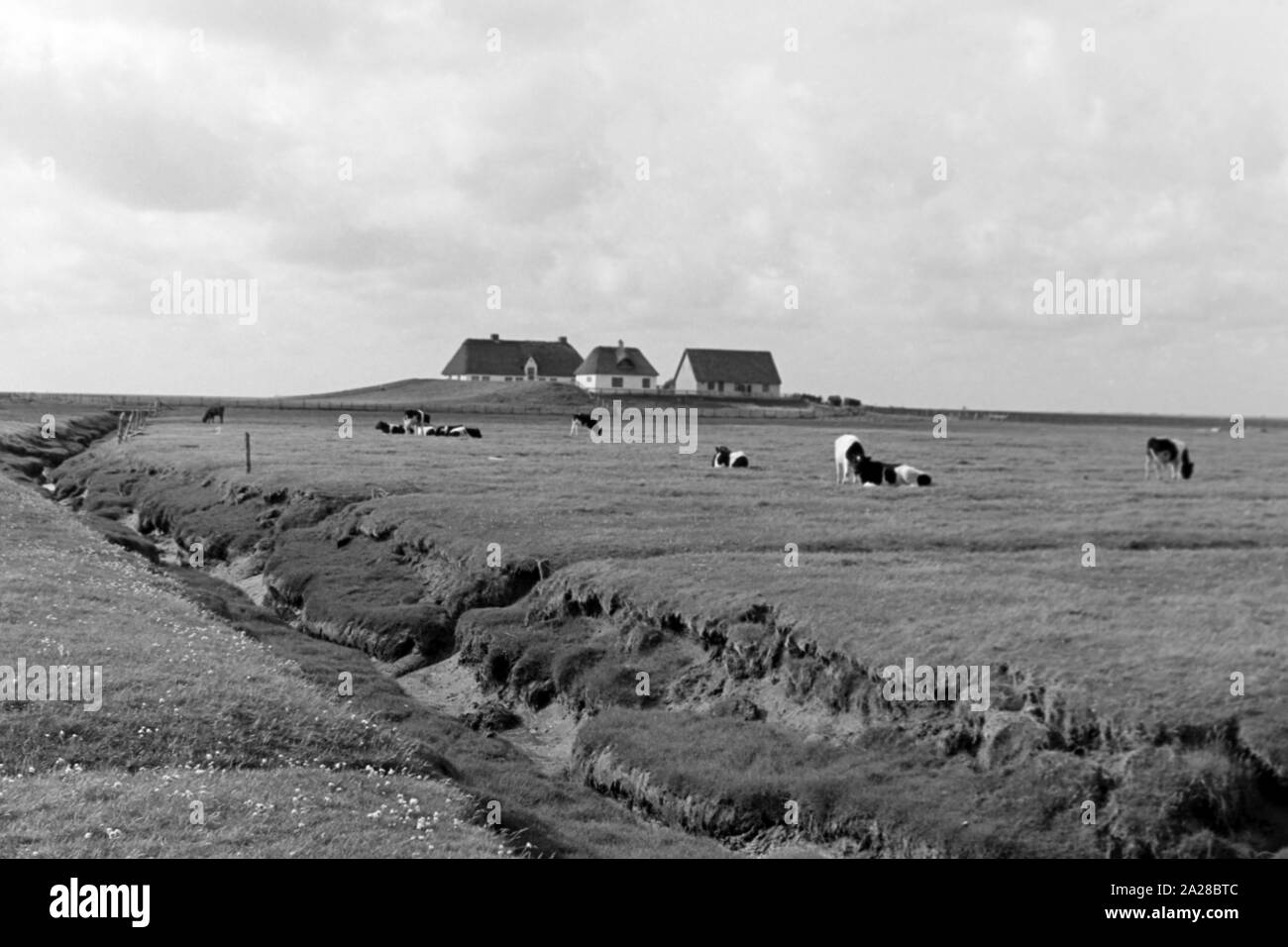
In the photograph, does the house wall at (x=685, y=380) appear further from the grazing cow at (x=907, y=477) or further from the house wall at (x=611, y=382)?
the grazing cow at (x=907, y=477)

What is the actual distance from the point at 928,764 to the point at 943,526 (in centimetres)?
1615

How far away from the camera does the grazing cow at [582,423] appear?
79875mm

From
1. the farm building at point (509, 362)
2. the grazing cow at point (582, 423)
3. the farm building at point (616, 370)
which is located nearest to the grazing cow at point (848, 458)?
the grazing cow at point (582, 423)

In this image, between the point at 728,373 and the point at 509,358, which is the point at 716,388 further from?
the point at 509,358

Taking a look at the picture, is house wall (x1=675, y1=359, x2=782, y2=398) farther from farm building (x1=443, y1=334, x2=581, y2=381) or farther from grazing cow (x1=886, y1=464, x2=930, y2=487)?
grazing cow (x1=886, y1=464, x2=930, y2=487)

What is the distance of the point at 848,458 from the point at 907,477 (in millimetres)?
2339

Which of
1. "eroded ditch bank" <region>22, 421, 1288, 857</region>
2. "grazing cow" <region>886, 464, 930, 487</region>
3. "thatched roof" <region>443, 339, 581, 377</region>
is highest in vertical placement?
"thatched roof" <region>443, 339, 581, 377</region>

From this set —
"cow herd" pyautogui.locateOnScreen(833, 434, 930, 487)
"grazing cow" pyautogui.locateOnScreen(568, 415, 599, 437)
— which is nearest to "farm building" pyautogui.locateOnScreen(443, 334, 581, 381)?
"grazing cow" pyautogui.locateOnScreen(568, 415, 599, 437)

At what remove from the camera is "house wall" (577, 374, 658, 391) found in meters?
146

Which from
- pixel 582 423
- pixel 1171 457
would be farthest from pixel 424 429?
pixel 1171 457

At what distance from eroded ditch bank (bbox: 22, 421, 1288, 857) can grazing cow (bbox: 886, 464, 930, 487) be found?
1942 centimetres

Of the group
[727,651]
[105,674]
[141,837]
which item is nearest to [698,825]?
[727,651]

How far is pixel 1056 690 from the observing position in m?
16.2

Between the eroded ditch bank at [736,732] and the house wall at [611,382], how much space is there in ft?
376
